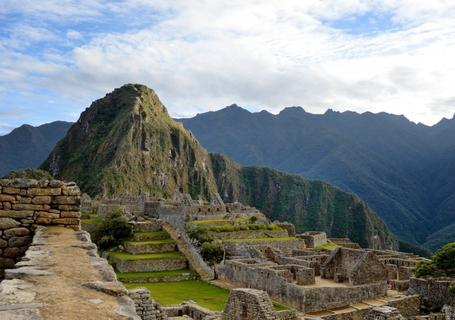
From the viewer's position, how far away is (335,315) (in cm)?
1788

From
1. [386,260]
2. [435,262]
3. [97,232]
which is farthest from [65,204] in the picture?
[97,232]

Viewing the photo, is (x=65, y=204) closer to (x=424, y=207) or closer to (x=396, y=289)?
(x=396, y=289)

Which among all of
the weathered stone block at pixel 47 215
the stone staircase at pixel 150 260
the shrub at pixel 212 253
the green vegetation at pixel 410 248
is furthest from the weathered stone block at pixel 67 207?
the green vegetation at pixel 410 248

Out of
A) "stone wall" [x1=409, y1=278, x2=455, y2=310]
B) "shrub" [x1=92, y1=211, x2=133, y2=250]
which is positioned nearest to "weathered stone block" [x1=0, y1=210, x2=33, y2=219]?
"stone wall" [x1=409, y1=278, x2=455, y2=310]

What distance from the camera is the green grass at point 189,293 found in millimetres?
22516

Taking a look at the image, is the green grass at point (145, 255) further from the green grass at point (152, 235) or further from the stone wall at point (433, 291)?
the stone wall at point (433, 291)

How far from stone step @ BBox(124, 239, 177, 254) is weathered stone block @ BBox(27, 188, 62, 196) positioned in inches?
1032

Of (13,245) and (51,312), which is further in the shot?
(13,245)

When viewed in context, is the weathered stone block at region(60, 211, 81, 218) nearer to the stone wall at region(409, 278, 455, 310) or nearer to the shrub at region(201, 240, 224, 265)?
the stone wall at region(409, 278, 455, 310)

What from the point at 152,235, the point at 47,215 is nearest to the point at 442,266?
the point at 47,215

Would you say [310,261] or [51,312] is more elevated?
[51,312]

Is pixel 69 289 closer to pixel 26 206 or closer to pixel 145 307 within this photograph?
pixel 26 206

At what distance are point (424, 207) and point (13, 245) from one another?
20302 cm

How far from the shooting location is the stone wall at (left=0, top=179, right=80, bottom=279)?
24.8 feet
